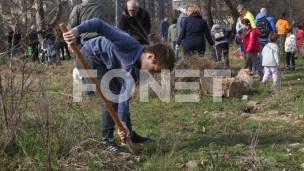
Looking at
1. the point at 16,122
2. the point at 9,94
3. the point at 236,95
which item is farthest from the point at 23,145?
the point at 236,95

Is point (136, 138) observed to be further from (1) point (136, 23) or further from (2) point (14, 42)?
(1) point (136, 23)

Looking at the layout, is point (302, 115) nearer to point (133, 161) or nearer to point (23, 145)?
point (133, 161)

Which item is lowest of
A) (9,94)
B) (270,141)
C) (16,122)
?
(270,141)

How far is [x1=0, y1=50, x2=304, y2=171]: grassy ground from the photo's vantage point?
3477mm

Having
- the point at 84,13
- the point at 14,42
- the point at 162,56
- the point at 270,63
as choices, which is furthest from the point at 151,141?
the point at 270,63

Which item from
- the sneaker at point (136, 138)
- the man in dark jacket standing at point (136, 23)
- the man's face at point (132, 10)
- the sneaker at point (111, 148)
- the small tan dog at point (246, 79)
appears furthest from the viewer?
the small tan dog at point (246, 79)

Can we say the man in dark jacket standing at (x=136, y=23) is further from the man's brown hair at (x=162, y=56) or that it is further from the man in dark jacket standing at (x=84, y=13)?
the man's brown hair at (x=162, y=56)

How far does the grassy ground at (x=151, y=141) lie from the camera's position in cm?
348

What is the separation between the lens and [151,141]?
4473 millimetres

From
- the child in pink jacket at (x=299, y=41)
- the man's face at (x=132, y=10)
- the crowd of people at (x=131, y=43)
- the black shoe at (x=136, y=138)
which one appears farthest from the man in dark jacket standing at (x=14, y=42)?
the child in pink jacket at (x=299, y=41)

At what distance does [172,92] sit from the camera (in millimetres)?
6992

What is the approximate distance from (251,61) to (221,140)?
5.12 meters

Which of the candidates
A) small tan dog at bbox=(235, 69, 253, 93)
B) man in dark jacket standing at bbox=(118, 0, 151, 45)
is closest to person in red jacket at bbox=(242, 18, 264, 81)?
small tan dog at bbox=(235, 69, 253, 93)

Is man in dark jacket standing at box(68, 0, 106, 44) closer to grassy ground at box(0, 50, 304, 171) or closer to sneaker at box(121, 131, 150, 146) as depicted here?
grassy ground at box(0, 50, 304, 171)
